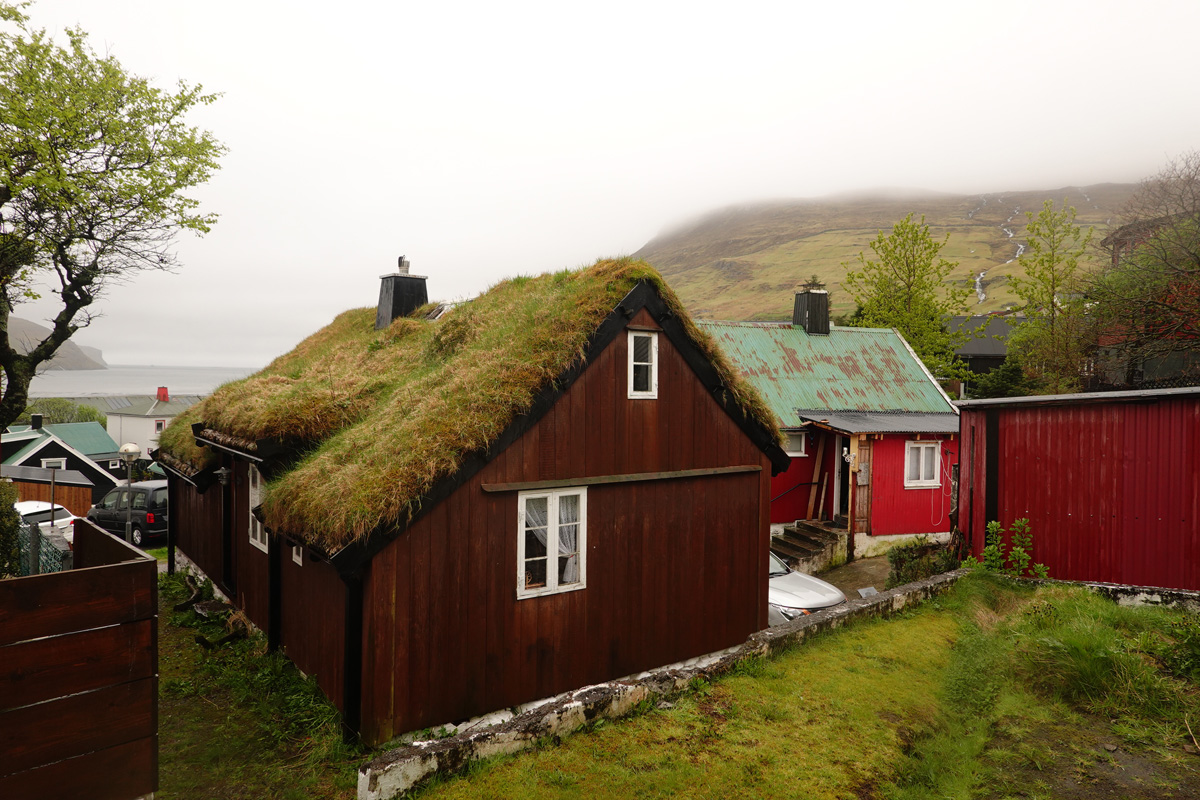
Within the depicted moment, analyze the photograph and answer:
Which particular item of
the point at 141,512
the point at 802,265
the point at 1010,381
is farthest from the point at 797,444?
the point at 802,265

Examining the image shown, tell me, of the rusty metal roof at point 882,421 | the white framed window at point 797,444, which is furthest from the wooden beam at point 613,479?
the white framed window at point 797,444

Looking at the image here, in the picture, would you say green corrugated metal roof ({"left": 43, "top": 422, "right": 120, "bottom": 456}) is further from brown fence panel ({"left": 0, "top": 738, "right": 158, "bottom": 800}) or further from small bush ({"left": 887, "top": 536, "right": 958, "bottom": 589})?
small bush ({"left": 887, "top": 536, "right": 958, "bottom": 589})

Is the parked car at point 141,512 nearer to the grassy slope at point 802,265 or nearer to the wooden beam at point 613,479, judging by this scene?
the wooden beam at point 613,479

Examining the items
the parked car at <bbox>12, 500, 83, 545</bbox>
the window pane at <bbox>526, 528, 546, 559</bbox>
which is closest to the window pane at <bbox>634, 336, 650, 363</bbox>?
the window pane at <bbox>526, 528, 546, 559</bbox>

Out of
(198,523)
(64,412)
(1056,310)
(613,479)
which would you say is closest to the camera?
(613,479)

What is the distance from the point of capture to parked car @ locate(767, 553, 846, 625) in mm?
11586

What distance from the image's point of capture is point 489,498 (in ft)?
25.7

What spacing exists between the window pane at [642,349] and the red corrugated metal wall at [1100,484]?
8037mm

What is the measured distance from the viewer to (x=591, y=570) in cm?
868

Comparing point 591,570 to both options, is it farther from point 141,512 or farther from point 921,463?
point 141,512

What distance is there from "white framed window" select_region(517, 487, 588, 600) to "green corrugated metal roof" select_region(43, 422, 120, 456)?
5014 centimetres

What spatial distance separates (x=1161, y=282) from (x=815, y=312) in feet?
38.9

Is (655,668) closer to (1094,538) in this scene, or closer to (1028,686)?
(1028,686)

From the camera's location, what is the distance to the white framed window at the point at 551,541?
812 centimetres
